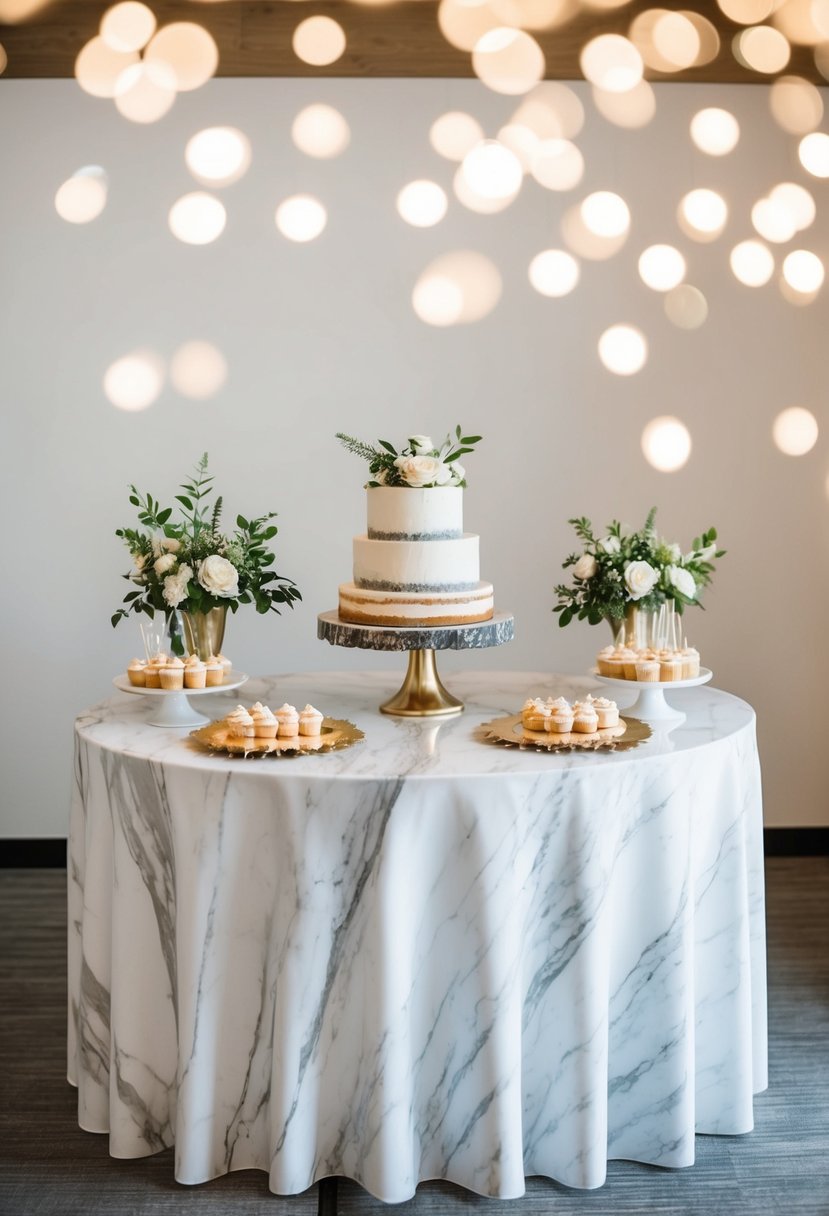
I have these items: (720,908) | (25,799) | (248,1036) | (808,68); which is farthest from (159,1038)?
(808,68)

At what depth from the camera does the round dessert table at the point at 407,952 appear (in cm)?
213

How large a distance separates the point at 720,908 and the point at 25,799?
2.57 meters

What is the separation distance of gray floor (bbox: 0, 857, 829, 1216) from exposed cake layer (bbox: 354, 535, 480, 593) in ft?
3.94

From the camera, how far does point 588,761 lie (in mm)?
2217

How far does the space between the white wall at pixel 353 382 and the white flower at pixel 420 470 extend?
140 cm

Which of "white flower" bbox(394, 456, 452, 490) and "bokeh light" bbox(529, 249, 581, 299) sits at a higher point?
"bokeh light" bbox(529, 249, 581, 299)

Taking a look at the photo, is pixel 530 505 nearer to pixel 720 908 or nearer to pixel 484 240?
pixel 484 240

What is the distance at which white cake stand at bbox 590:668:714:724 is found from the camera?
2.55 meters

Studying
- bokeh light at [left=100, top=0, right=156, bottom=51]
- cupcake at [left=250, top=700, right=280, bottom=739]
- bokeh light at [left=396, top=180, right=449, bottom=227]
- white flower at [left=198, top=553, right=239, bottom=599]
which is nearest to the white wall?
bokeh light at [left=396, top=180, right=449, bottom=227]

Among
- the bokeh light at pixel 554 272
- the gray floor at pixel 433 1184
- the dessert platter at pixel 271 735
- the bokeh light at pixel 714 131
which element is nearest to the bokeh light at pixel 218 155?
the bokeh light at pixel 554 272

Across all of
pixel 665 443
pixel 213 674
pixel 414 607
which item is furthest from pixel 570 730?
pixel 665 443

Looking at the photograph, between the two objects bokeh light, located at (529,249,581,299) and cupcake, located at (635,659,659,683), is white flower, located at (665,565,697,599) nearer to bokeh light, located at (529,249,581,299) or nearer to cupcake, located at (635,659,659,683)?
cupcake, located at (635,659,659,683)

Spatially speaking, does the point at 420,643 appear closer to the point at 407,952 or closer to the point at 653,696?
the point at 653,696

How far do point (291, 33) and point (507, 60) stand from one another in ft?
2.30
